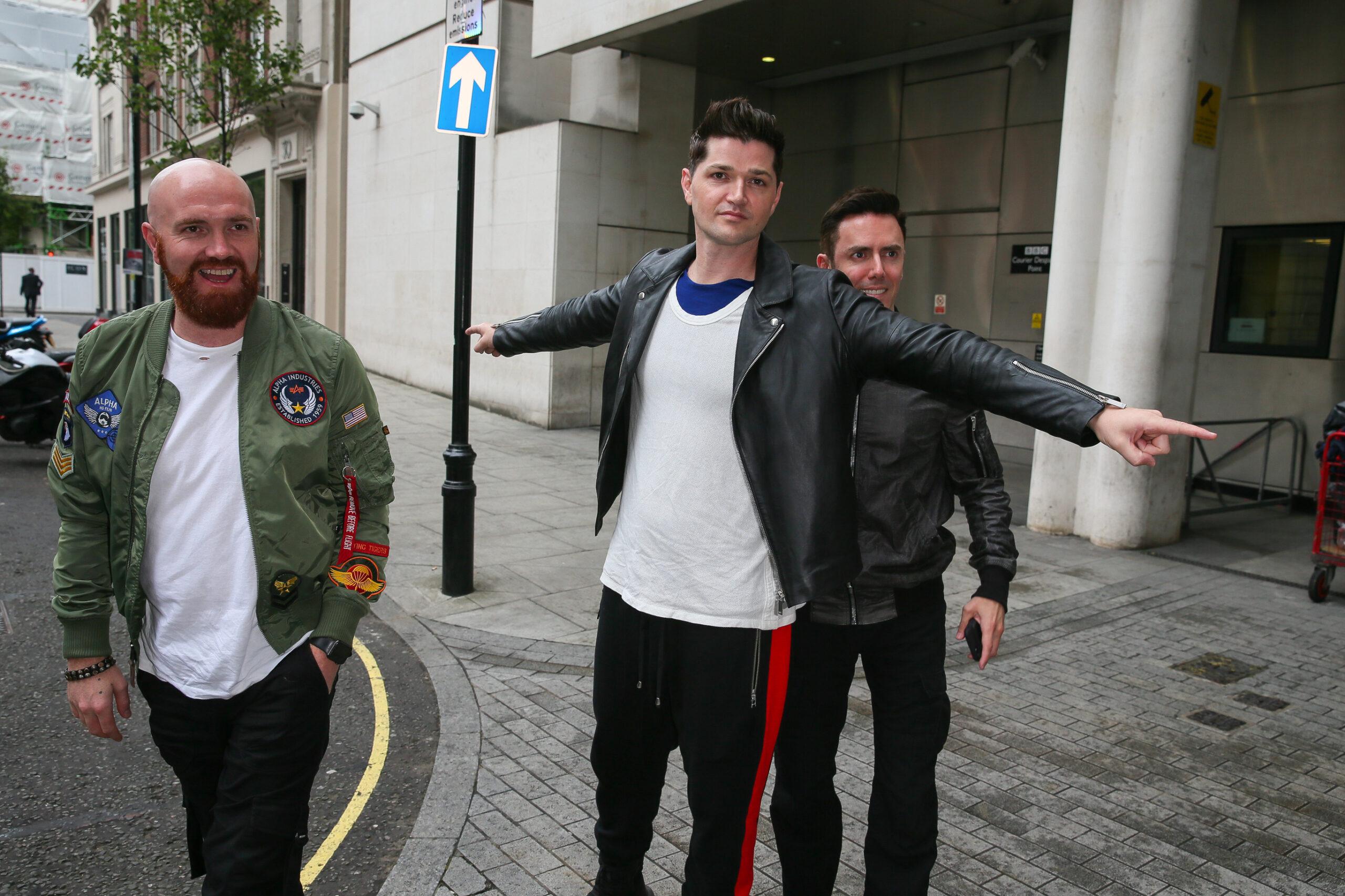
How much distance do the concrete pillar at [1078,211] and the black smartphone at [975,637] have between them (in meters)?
6.25

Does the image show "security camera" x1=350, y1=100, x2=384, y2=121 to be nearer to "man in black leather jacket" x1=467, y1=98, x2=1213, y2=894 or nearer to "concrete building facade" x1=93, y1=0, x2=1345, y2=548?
"concrete building facade" x1=93, y1=0, x2=1345, y2=548

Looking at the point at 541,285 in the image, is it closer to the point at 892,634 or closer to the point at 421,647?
the point at 421,647

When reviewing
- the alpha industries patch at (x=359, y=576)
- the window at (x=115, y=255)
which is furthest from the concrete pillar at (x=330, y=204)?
the window at (x=115, y=255)

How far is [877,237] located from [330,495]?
1.60 metres

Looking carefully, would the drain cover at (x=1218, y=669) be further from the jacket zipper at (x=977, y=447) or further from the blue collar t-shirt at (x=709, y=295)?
the blue collar t-shirt at (x=709, y=295)

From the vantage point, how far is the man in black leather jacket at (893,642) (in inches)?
104

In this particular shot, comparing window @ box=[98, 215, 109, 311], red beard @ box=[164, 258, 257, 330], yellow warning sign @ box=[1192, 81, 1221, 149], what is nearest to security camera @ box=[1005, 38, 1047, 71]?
yellow warning sign @ box=[1192, 81, 1221, 149]

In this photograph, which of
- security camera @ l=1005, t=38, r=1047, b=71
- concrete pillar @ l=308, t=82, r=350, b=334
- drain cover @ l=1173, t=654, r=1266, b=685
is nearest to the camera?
drain cover @ l=1173, t=654, r=1266, b=685

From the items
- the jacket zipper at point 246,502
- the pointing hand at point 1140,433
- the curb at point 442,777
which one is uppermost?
the pointing hand at point 1140,433

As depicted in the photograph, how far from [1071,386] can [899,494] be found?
81cm

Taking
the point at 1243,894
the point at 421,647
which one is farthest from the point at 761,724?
the point at 421,647

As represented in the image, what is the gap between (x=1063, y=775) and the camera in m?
4.13

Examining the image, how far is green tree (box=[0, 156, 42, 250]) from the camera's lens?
159 ft

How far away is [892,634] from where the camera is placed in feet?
8.79
